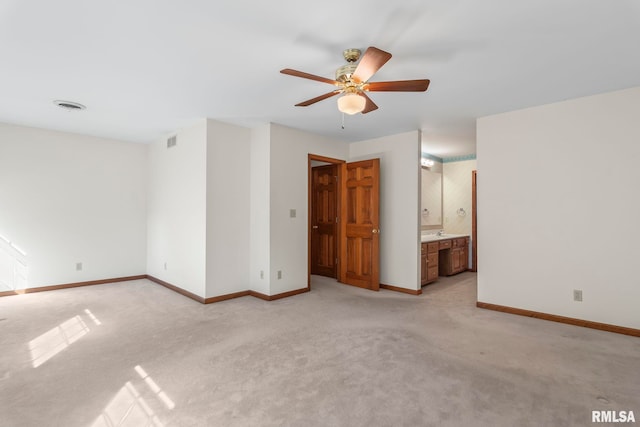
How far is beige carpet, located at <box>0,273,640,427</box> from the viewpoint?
195cm

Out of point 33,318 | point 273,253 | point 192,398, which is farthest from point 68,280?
point 192,398

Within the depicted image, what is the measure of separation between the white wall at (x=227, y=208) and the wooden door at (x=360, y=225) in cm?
165

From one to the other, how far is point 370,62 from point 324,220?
4.12 m

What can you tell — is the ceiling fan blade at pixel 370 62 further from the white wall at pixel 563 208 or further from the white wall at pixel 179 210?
the white wall at pixel 179 210

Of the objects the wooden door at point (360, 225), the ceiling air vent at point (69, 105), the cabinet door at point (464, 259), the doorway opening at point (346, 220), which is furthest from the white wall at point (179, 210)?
Answer: the cabinet door at point (464, 259)

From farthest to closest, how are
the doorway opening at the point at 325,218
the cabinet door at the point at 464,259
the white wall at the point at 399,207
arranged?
the cabinet door at the point at 464,259
the doorway opening at the point at 325,218
the white wall at the point at 399,207

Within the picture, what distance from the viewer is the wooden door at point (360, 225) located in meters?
4.99

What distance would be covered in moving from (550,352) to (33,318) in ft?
17.5

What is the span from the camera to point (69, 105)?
12.4ft

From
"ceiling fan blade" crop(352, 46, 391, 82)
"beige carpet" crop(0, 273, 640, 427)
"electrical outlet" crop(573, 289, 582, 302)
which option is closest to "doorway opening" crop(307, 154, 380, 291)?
"beige carpet" crop(0, 273, 640, 427)

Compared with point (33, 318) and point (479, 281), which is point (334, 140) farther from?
point (33, 318)

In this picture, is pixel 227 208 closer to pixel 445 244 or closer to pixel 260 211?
pixel 260 211

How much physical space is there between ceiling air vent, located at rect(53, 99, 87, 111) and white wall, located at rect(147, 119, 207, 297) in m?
1.26
